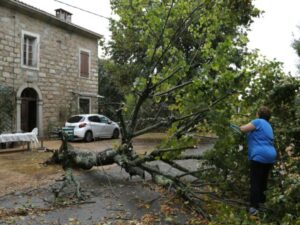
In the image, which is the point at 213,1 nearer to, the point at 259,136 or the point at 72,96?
the point at 259,136

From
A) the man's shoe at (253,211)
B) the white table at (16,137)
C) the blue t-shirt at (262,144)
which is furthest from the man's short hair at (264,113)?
the white table at (16,137)

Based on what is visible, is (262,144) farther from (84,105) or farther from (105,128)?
(84,105)

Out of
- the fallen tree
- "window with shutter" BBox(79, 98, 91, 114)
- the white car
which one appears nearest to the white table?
the white car

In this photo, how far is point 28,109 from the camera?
63.2 ft

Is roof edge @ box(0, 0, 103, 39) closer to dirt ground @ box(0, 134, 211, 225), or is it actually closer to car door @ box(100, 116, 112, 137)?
car door @ box(100, 116, 112, 137)

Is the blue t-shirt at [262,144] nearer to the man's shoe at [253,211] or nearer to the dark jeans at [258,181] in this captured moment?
the dark jeans at [258,181]

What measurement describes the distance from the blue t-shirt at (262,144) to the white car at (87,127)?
43.9ft

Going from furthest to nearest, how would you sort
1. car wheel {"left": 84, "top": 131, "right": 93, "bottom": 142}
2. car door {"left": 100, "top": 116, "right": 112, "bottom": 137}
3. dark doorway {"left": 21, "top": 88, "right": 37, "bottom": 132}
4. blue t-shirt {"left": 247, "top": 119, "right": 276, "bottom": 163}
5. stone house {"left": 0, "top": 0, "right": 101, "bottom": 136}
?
car door {"left": 100, "top": 116, "right": 112, "bottom": 137} → dark doorway {"left": 21, "top": 88, "right": 37, "bottom": 132} → car wheel {"left": 84, "top": 131, "right": 93, "bottom": 142} → stone house {"left": 0, "top": 0, "right": 101, "bottom": 136} → blue t-shirt {"left": 247, "top": 119, "right": 276, "bottom": 163}

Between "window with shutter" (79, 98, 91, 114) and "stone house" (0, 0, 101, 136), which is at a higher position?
"stone house" (0, 0, 101, 136)

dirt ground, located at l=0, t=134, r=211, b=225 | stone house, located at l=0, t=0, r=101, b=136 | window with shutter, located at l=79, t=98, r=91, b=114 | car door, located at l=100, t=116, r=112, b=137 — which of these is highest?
stone house, located at l=0, t=0, r=101, b=136

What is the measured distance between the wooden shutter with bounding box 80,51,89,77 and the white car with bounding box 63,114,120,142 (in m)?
4.18

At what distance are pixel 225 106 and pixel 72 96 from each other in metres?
16.6

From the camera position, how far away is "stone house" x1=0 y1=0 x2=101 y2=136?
1777 cm

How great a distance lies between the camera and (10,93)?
689 inches
